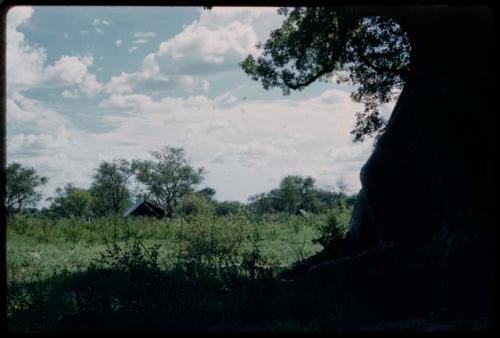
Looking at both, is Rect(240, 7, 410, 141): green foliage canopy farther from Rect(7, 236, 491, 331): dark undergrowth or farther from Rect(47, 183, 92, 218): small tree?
Rect(47, 183, 92, 218): small tree

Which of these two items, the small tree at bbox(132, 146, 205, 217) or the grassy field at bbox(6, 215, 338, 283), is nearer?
the grassy field at bbox(6, 215, 338, 283)

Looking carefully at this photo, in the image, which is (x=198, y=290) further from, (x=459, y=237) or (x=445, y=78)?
(x=445, y=78)

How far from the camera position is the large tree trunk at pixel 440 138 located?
22.3 ft

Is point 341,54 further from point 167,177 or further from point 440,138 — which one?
point 167,177

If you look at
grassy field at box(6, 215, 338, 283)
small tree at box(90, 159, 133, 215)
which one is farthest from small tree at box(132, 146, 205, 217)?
grassy field at box(6, 215, 338, 283)

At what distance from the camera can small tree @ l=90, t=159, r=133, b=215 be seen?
9281 cm

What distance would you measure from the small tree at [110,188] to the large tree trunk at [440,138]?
289 ft

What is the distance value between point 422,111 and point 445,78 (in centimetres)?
73

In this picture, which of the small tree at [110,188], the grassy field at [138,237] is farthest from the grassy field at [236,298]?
the small tree at [110,188]

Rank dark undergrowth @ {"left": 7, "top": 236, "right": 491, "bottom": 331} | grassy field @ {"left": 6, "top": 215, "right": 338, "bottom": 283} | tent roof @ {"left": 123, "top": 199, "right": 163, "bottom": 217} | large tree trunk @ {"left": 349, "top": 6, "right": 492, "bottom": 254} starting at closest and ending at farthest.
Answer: dark undergrowth @ {"left": 7, "top": 236, "right": 491, "bottom": 331}
large tree trunk @ {"left": 349, "top": 6, "right": 492, "bottom": 254}
grassy field @ {"left": 6, "top": 215, "right": 338, "bottom": 283}
tent roof @ {"left": 123, "top": 199, "right": 163, "bottom": 217}

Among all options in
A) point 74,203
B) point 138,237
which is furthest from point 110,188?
point 138,237

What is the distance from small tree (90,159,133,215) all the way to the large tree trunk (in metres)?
88.0

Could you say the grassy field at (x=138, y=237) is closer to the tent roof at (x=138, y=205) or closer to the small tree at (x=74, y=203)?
the tent roof at (x=138, y=205)

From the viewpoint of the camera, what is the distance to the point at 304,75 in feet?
40.8
